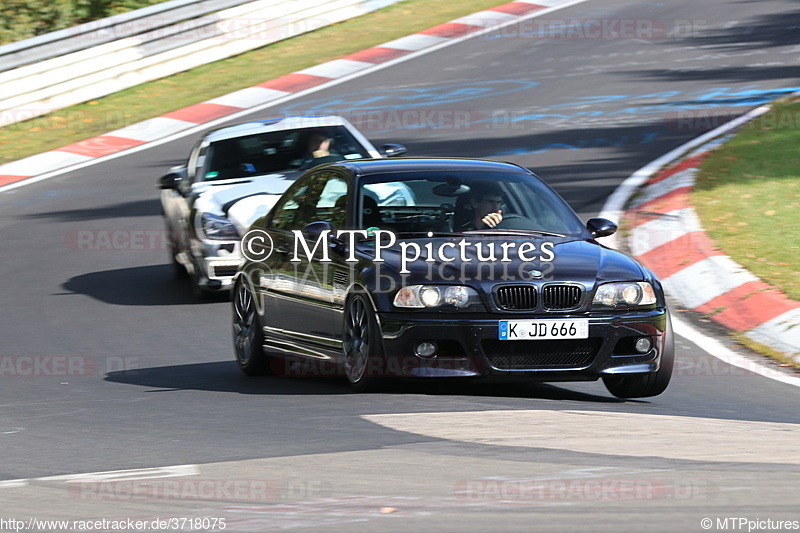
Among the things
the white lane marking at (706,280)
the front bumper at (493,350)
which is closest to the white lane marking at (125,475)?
the front bumper at (493,350)

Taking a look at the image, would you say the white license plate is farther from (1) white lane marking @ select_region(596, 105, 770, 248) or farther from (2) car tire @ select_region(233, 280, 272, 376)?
(1) white lane marking @ select_region(596, 105, 770, 248)

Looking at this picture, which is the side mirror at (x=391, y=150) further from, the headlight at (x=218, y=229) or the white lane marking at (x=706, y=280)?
the white lane marking at (x=706, y=280)

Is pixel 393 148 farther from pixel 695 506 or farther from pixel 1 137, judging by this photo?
pixel 1 137

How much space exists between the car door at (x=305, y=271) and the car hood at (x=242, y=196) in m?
2.21

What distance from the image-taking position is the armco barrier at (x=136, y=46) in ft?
73.1

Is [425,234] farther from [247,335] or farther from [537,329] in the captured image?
[247,335]

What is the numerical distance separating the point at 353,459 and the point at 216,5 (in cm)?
2029

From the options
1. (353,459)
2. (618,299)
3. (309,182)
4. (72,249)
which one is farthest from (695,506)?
(72,249)

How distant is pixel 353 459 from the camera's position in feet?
21.8

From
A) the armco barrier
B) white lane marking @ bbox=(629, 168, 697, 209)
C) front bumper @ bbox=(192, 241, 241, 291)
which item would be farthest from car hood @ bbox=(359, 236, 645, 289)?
the armco barrier

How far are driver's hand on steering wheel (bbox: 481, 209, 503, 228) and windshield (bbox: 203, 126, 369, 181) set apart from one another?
427 centimetres

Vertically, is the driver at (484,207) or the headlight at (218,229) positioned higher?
the driver at (484,207)

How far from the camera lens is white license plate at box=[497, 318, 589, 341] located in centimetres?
807

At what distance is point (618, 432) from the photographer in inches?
281
